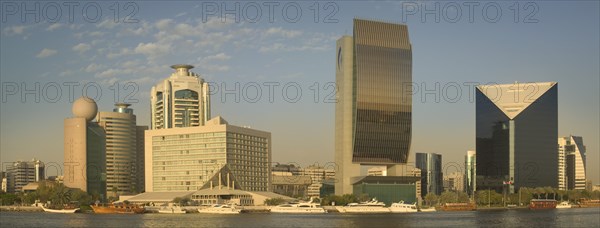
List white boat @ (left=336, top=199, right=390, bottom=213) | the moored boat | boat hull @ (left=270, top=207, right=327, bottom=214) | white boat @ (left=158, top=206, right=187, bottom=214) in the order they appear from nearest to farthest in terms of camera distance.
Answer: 1. white boat @ (left=158, top=206, right=187, bottom=214)
2. the moored boat
3. boat hull @ (left=270, top=207, right=327, bottom=214)
4. white boat @ (left=336, top=199, right=390, bottom=213)

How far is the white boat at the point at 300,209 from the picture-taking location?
174 metres

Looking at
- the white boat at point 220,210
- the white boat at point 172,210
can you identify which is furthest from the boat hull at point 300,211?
the white boat at point 172,210

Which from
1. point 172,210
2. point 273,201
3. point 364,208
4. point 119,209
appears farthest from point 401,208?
point 119,209

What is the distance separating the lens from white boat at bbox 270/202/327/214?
570 ft

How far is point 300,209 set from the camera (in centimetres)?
17575

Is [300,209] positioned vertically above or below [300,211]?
above

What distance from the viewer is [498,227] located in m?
110

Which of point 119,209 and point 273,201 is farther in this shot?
point 273,201

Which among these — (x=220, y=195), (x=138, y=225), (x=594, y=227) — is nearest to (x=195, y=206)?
(x=220, y=195)

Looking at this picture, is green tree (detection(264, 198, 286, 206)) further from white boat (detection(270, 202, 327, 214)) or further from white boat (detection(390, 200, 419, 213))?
white boat (detection(390, 200, 419, 213))

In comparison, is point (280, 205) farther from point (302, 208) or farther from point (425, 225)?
point (425, 225)

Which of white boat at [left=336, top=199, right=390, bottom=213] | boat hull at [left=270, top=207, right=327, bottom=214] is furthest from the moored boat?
white boat at [left=336, top=199, right=390, bottom=213]

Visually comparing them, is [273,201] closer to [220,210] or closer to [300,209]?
[300,209]

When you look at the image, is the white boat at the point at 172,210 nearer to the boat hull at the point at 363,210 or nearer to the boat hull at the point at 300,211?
the boat hull at the point at 300,211
